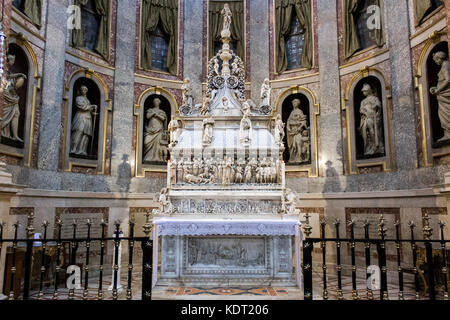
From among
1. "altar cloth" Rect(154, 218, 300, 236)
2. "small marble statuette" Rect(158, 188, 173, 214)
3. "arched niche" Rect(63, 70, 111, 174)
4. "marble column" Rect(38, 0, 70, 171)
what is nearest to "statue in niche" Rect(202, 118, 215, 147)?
"small marble statuette" Rect(158, 188, 173, 214)

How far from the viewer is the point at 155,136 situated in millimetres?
11094

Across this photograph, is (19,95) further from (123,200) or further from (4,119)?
(123,200)

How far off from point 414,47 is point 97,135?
9109mm

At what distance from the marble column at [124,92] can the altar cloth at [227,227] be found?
422 cm

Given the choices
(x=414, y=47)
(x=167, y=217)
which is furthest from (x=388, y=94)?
(x=167, y=217)

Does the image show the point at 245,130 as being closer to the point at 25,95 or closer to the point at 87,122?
the point at 87,122

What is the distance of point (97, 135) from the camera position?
10.2 meters

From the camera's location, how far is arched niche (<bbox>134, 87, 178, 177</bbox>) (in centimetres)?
1080

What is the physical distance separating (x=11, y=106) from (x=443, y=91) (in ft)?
32.6

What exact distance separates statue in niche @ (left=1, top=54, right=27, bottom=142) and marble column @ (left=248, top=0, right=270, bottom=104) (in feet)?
23.0

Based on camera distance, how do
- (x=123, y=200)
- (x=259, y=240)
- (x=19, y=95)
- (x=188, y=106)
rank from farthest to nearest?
1. (x=123, y=200)
2. (x=188, y=106)
3. (x=19, y=95)
4. (x=259, y=240)

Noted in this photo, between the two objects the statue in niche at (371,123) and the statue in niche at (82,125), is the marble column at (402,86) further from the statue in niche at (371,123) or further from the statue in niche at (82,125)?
the statue in niche at (82,125)

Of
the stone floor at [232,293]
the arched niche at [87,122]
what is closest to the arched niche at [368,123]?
the stone floor at [232,293]
